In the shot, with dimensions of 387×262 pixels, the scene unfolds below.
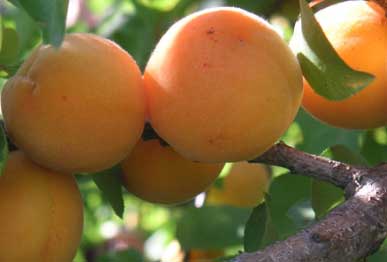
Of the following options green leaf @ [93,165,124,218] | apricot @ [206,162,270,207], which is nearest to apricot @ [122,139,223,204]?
green leaf @ [93,165,124,218]

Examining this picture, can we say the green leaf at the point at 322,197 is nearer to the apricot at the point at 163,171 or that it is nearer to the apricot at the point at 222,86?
the apricot at the point at 163,171

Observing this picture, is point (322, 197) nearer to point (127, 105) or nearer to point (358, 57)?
point (358, 57)

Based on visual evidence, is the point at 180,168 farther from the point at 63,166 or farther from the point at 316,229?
the point at 316,229

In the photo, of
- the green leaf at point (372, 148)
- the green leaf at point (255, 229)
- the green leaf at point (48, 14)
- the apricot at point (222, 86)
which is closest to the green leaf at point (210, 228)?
the green leaf at point (255, 229)

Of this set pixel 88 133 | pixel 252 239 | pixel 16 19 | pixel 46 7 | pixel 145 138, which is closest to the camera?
pixel 46 7

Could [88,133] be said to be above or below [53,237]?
above

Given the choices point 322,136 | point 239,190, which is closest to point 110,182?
point 322,136

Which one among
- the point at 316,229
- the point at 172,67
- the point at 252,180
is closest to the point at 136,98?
the point at 172,67
